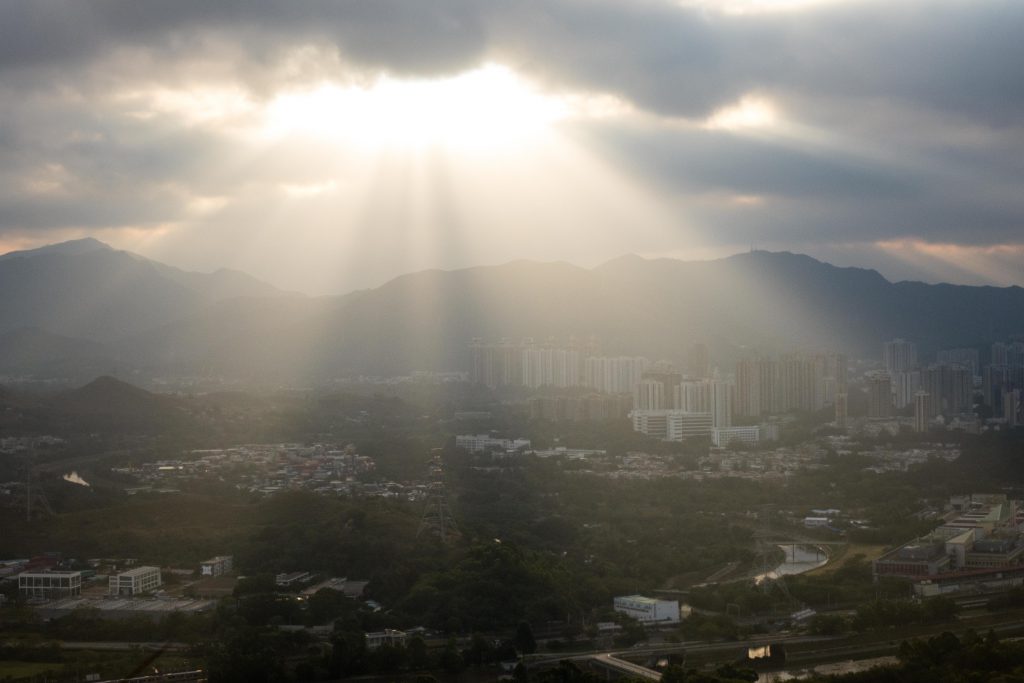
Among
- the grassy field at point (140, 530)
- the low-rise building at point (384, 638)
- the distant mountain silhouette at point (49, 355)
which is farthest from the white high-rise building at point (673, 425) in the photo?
the distant mountain silhouette at point (49, 355)

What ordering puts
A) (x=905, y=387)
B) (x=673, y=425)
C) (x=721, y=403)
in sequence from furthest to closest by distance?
(x=905, y=387)
(x=721, y=403)
(x=673, y=425)

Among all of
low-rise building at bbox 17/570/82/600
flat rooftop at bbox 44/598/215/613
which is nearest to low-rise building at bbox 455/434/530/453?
low-rise building at bbox 17/570/82/600

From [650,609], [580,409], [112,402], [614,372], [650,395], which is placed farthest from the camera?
[614,372]

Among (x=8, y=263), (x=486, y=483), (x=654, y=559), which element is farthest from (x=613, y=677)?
(x=8, y=263)

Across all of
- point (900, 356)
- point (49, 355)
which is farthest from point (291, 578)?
point (49, 355)

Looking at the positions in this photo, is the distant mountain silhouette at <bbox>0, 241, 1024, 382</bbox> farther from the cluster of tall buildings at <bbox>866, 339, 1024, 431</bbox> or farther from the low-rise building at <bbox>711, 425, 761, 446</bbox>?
the low-rise building at <bbox>711, 425, 761, 446</bbox>

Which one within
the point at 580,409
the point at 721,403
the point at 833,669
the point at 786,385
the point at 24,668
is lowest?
the point at 833,669

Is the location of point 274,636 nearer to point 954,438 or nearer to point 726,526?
point 726,526

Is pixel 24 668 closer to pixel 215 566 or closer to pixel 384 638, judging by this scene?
pixel 384 638
